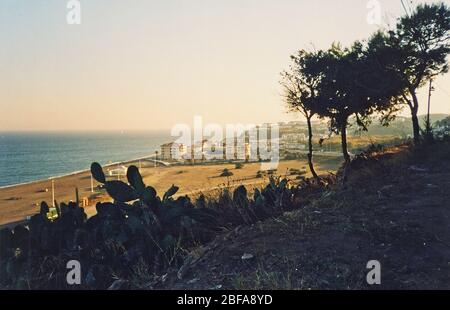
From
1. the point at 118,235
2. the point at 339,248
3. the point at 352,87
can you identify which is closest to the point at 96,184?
the point at 352,87

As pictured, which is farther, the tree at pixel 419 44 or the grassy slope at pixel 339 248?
the tree at pixel 419 44

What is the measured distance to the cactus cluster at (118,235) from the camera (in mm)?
6340

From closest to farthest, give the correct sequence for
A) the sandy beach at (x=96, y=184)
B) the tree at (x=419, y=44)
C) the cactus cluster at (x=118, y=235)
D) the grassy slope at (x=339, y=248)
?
the grassy slope at (x=339, y=248), the cactus cluster at (x=118, y=235), the tree at (x=419, y=44), the sandy beach at (x=96, y=184)

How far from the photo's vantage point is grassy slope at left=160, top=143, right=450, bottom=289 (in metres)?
4.81

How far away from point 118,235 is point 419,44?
1750 cm

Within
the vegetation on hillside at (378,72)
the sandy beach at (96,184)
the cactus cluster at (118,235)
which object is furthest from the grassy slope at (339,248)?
the sandy beach at (96,184)

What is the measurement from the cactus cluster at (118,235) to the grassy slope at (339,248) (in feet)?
1.91

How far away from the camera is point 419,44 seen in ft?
63.5

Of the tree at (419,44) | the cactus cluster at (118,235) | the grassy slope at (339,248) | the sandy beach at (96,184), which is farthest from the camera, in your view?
the sandy beach at (96,184)

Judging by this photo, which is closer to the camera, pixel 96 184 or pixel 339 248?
pixel 339 248

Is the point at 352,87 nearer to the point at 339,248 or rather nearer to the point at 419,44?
the point at 419,44

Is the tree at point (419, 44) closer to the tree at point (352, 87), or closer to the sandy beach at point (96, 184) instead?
the tree at point (352, 87)

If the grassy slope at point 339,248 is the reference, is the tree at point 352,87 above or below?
above
